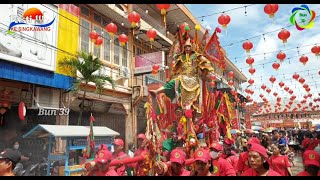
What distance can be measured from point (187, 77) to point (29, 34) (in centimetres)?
672

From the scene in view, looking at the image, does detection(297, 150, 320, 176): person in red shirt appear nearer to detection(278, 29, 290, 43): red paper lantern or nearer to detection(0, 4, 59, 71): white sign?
detection(278, 29, 290, 43): red paper lantern

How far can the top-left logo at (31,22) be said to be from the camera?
10.0 m

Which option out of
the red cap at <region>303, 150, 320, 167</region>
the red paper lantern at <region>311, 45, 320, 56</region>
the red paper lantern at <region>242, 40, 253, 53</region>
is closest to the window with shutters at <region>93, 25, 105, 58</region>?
the red paper lantern at <region>242, 40, 253, 53</region>

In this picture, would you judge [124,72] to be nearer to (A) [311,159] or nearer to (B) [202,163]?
(B) [202,163]

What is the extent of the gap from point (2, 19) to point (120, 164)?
Result: 760 centimetres

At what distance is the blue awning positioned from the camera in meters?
9.54

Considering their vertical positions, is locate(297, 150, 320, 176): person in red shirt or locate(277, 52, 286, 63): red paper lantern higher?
locate(277, 52, 286, 63): red paper lantern

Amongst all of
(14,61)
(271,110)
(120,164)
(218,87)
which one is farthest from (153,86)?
(271,110)

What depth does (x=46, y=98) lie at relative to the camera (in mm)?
11531

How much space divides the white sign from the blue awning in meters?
0.20

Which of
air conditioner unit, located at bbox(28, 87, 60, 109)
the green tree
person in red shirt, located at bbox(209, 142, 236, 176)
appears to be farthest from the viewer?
the green tree

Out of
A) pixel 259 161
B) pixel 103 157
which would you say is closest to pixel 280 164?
pixel 259 161

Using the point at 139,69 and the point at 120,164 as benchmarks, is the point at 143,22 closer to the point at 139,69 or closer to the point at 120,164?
the point at 139,69

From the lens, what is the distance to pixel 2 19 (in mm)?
9633
